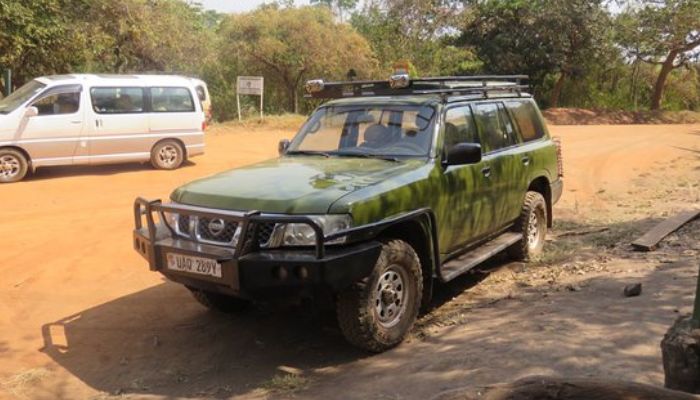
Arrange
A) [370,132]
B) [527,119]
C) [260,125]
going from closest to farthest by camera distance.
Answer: [370,132]
[527,119]
[260,125]

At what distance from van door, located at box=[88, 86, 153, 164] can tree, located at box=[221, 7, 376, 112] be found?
37.1 ft

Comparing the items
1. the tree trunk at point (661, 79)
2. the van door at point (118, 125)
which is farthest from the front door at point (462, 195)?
the tree trunk at point (661, 79)

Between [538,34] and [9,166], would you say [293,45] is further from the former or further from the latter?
[9,166]

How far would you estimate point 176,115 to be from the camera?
13234 millimetres

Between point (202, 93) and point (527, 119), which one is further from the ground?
point (202, 93)

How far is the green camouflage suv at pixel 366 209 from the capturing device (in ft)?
13.9

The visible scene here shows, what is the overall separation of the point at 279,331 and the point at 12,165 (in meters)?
8.16

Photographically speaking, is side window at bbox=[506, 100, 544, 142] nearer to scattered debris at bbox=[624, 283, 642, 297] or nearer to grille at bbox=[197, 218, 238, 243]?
scattered debris at bbox=[624, 283, 642, 297]

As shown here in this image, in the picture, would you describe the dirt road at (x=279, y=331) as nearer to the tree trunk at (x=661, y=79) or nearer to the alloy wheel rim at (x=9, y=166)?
the alloy wheel rim at (x=9, y=166)

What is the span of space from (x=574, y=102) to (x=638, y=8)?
18.0ft

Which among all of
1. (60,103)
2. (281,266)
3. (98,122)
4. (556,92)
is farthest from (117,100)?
(556,92)

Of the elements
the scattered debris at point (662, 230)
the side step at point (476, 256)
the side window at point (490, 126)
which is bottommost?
the scattered debris at point (662, 230)

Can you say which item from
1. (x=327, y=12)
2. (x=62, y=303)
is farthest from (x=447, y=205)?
(x=327, y=12)

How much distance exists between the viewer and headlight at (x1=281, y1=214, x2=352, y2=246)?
14.0 feet
